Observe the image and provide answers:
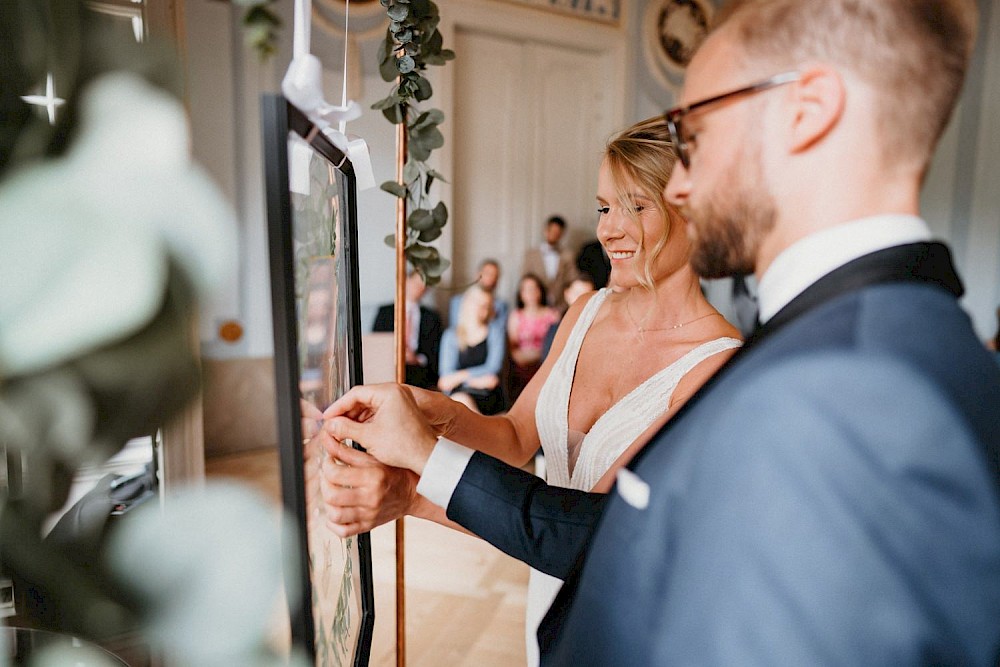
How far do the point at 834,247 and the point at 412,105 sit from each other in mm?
916

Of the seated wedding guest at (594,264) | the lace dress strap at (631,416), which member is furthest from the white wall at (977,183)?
the lace dress strap at (631,416)

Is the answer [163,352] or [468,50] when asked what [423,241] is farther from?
[468,50]

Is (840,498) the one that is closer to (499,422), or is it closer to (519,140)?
(499,422)

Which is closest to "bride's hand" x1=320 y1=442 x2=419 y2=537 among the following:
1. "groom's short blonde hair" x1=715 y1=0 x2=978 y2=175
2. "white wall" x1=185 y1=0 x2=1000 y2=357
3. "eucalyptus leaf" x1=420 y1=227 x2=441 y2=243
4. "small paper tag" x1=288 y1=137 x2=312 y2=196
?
"small paper tag" x1=288 y1=137 x2=312 y2=196

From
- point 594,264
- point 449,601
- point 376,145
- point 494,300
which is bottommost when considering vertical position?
point 449,601

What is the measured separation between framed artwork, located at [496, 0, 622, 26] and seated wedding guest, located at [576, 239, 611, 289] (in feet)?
7.40

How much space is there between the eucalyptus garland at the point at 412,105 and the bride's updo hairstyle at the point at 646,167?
356 mm

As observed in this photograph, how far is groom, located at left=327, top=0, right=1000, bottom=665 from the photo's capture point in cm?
50

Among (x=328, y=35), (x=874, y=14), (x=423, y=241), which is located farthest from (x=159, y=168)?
(x=328, y=35)

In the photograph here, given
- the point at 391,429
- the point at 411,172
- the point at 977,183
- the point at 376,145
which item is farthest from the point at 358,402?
the point at 977,183

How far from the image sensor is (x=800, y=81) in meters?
0.63

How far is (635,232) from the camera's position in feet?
4.55

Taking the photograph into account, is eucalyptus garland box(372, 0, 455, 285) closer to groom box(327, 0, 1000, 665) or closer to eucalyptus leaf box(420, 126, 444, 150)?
eucalyptus leaf box(420, 126, 444, 150)

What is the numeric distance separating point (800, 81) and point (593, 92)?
6.75 meters
